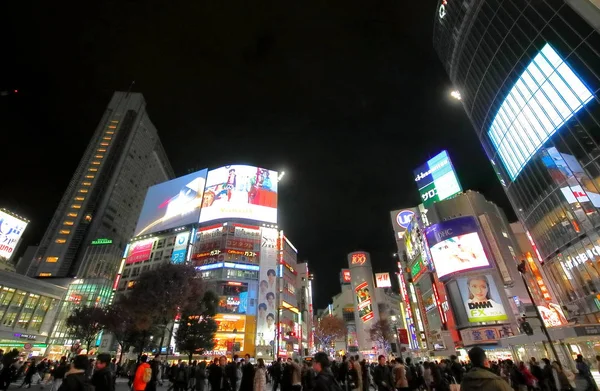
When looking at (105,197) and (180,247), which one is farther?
(105,197)

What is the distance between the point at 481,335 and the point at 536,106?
2647cm

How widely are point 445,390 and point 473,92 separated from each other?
154 ft

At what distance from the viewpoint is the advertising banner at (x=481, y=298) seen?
3428cm

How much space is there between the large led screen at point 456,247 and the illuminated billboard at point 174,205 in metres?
47.1

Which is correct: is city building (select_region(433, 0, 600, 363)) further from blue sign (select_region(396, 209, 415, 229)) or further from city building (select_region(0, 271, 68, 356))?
city building (select_region(0, 271, 68, 356))

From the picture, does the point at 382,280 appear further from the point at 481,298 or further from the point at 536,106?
the point at 536,106

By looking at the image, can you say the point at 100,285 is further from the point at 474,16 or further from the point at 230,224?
the point at 474,16

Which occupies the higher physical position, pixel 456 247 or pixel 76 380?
pixel 456 247

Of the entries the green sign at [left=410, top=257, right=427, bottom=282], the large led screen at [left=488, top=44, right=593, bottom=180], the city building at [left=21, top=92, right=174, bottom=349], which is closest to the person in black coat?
the large led screen at [left=488, top=44, right=593, bottom=180]

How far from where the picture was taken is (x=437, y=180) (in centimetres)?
4994

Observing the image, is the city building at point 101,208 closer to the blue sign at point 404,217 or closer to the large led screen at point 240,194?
the large led screen at point 240,194

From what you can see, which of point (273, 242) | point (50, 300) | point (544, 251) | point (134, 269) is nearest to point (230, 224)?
point (273, 242)

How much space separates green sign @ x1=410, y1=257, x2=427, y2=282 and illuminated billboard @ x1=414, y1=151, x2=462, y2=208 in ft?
31.2

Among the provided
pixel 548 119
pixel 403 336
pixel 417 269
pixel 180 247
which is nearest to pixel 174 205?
pixel 180 247
